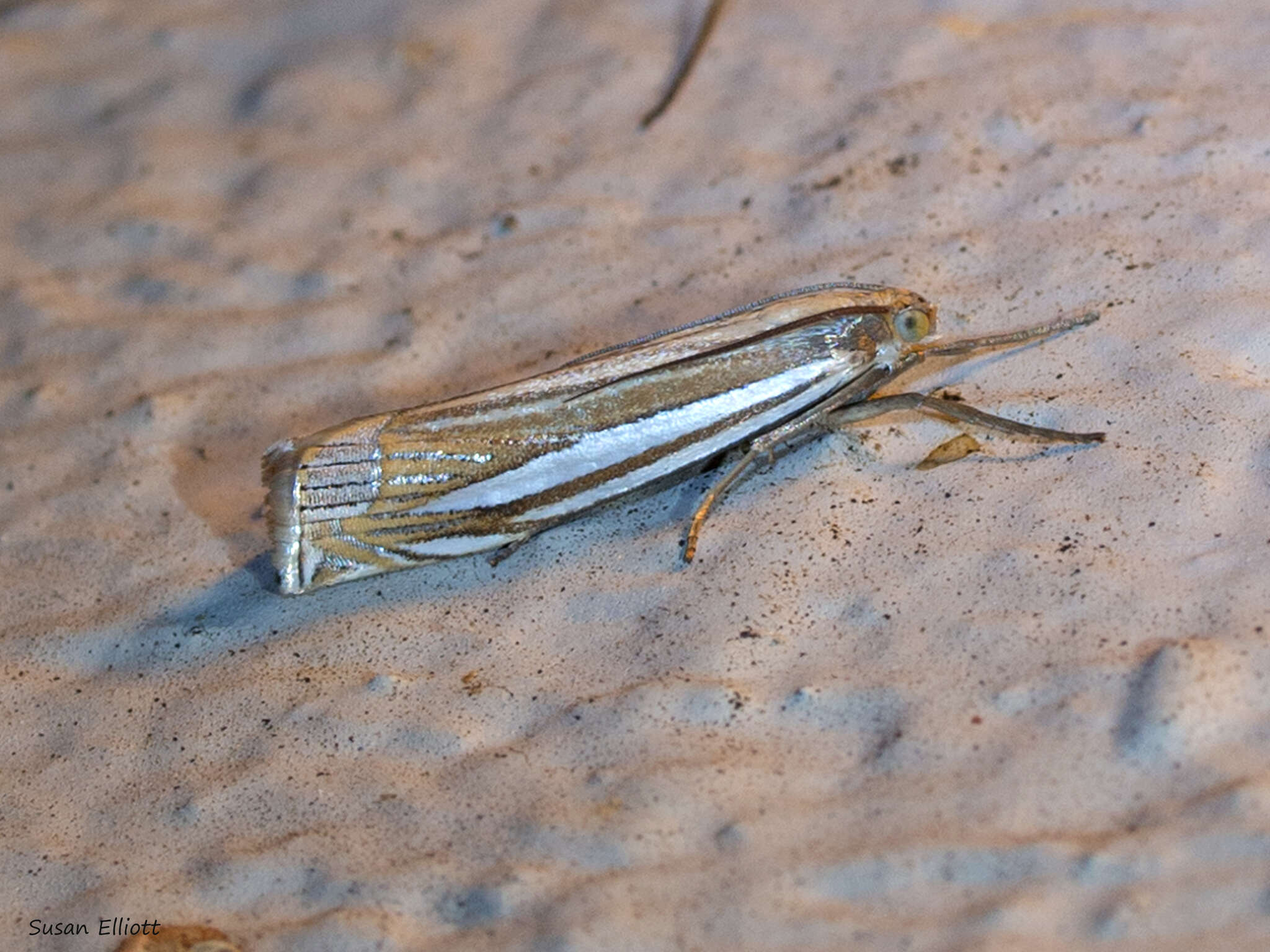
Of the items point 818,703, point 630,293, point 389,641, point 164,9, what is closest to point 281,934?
point 389,641

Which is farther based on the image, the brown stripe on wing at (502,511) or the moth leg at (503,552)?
the moth leg at (503,552)

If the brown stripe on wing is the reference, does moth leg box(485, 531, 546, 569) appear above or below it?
below

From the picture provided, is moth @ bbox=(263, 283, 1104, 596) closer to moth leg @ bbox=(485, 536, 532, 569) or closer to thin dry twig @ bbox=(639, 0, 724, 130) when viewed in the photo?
moth leg @ bbox=(485, 536, 532, 569)

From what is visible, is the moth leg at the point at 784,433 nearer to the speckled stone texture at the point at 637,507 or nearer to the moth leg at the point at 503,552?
the speckled stone texture at the point at 637,507

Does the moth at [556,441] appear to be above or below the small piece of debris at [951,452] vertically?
above

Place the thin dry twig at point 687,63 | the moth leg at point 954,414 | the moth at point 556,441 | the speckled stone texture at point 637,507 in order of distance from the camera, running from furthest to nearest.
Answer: the thin dry twig at point 687,63
the moth leg at point 954,414
the moth at point 556,441
the speckled stone texture at point 637,507

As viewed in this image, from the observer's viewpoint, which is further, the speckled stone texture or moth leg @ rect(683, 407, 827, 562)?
moth leg @ rect(683, 407, 827, 562)

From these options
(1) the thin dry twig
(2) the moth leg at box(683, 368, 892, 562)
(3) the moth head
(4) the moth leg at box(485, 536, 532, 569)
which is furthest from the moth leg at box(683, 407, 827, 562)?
(1) the thin dry twig

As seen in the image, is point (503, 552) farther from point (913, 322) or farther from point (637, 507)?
point (913, 322)

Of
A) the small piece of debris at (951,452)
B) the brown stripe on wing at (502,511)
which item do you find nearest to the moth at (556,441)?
the brown stripe on wing at (502,511)

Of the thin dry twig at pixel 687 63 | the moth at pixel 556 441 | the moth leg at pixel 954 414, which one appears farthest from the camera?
the thin dry twig at pixel 687 63
